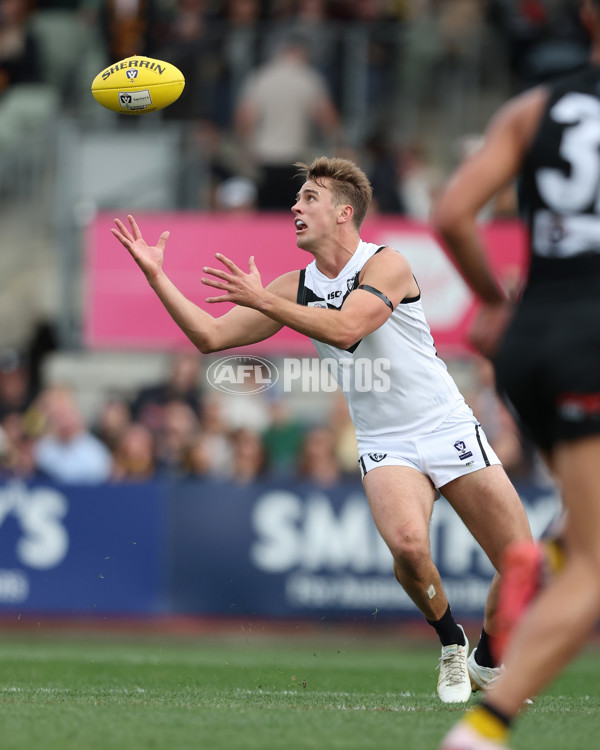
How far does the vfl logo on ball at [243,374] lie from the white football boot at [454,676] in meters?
3.63

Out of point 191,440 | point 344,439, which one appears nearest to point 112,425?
point 191,440

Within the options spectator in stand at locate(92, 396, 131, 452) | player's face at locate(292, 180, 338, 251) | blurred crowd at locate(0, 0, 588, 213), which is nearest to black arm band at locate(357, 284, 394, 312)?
player's face at locate(292, 180, 338, 251)

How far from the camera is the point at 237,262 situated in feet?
47.2

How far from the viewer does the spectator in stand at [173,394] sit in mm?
13117

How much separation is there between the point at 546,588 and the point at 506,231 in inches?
411

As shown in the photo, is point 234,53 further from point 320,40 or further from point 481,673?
point 481,673

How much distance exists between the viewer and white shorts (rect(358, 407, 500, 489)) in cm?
667

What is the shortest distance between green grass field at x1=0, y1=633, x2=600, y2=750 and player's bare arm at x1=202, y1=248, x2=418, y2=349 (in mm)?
1687

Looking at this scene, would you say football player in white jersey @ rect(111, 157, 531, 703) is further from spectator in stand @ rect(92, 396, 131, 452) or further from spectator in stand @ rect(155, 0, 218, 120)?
spectator in stand @ rect(155, 0, 218, 120)

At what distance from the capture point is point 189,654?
1016 centimetres

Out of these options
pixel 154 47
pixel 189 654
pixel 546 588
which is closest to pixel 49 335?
pixel 154 47

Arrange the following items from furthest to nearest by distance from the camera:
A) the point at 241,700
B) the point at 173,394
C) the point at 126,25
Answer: the point at 126,25 → the point at 173,394 → the point at 241,700

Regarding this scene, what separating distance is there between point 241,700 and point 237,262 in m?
8.25

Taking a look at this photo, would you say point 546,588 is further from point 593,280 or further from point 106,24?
point 106,24
